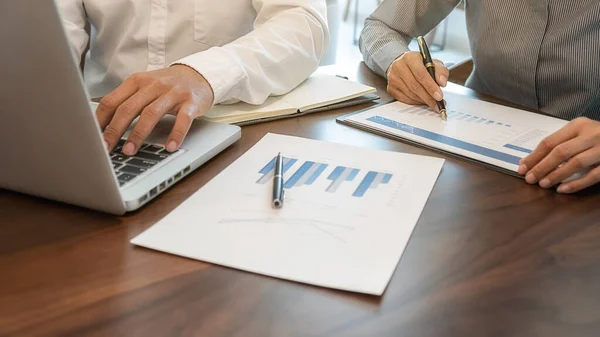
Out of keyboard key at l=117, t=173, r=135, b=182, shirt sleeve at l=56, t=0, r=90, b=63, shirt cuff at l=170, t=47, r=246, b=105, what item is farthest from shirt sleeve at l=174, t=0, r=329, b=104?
shirt sleeve at l=56, t=0, r=90, b=63

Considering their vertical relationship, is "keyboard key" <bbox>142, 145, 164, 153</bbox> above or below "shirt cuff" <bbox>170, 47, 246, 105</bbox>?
below

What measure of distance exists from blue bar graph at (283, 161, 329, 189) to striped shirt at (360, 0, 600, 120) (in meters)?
0.49

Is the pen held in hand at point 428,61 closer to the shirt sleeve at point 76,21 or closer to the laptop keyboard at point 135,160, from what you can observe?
the laptop keyboard at point 135,160

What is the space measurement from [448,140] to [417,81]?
0.22 metres

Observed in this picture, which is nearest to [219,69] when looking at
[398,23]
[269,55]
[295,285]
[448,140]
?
[269,55]

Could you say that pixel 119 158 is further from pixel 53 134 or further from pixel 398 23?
pixel 398 23

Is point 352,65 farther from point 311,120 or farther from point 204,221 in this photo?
point 204,221

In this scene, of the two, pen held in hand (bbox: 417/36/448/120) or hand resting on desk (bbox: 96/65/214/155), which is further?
pen held in hand (bbox: 417/36/448/120)

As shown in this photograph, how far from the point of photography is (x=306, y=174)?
2.36ft

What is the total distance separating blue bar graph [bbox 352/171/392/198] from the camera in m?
0.68

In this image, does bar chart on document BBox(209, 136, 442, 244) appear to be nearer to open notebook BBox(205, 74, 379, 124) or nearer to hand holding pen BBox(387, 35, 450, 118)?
open notebook BBox(205, 74, 379, 124)

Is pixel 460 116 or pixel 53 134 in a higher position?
pixel 53 134

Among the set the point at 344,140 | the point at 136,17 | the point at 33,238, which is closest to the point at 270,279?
the point at 33,238

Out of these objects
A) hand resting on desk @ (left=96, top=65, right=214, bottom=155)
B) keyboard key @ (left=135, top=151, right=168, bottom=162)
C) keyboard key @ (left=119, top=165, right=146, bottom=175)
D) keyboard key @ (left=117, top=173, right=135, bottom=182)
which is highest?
hand resting on desk @ (left=96, top=65, right=214, bottom=155)
